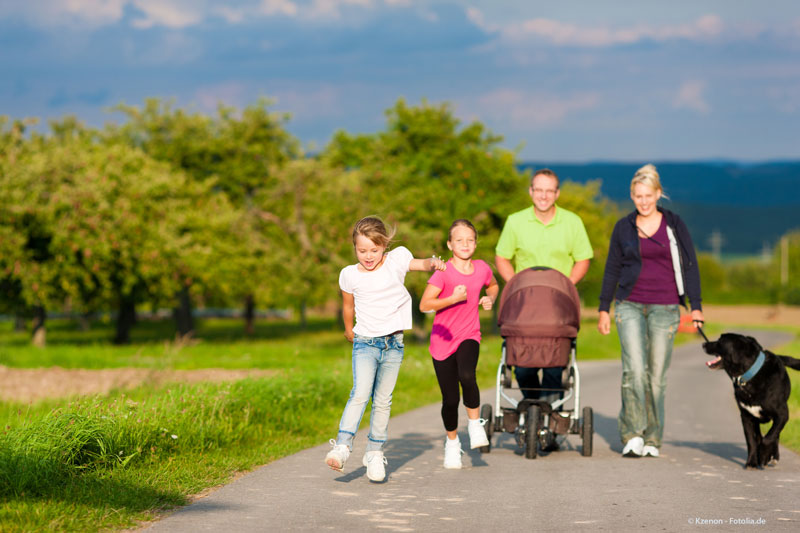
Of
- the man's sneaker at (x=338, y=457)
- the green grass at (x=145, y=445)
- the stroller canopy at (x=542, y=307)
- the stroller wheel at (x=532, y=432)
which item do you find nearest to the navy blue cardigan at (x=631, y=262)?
the stroller canopy at (x=542, y=307)

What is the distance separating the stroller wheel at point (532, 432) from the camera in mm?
7918

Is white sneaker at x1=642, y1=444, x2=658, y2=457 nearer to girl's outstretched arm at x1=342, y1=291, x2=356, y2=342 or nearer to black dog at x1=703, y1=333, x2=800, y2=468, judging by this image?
black dog at x1=703, y1=333, x2=800, y2=468

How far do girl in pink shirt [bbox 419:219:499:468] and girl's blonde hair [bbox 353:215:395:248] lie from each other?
28.0 inches

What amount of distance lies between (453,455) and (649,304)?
7.24 feet

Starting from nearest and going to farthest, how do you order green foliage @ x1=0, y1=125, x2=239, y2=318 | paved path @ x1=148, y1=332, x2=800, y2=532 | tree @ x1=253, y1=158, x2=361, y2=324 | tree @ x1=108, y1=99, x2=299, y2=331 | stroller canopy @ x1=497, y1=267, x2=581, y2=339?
paved path @ x1=148, y1=332, x2=800, y2=532
stroller canopy @ x1=497, y1=267, x2=581, y2=339
green foliage @ x1=0, y1=125, x2=239, y2=318
tree @ x1=253, y1=158, x2=361, y2=324
tree @ x1=108, y1=99, x2=299, y2=331

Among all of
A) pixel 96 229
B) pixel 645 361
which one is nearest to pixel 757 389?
pixel 645 361

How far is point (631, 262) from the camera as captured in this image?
8.39m

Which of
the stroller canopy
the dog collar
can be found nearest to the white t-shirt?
the stroller canopy

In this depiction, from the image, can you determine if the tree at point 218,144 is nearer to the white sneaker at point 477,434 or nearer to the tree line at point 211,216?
the tree line at point 211,216

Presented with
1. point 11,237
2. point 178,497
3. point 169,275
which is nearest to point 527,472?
point 178,497

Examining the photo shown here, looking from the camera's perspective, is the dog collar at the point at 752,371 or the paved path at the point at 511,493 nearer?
the paved path at the point at 511,493

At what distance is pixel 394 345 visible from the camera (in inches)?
272

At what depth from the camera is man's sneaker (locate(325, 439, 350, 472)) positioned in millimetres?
6484

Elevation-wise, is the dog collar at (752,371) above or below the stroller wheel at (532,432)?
above
